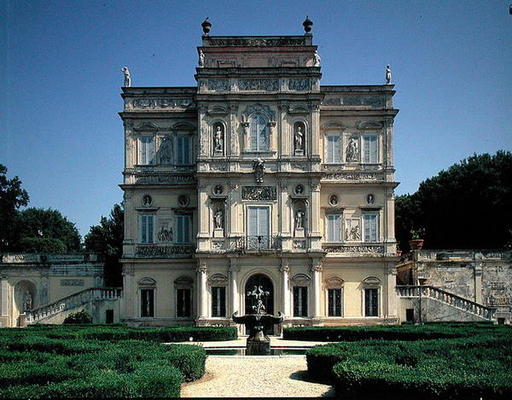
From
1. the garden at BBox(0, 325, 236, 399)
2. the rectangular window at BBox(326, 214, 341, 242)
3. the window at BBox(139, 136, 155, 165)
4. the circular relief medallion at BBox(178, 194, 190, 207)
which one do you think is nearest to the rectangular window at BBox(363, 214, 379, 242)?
the rectangular window at BBox(326, 214, 341, 242)

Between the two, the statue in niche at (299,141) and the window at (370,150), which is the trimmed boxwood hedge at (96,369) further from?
the window at (370,150)

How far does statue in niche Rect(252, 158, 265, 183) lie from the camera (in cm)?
3928

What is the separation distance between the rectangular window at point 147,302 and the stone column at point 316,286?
964cm

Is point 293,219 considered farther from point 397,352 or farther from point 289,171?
point 397,352

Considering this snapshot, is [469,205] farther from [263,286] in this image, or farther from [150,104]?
[150,104]

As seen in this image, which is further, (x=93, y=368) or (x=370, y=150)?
(x=370, y=150)

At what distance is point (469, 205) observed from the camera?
54875mm

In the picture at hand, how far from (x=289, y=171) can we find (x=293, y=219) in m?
2.80

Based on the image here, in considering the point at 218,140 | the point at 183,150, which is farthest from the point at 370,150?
the point at 183,150

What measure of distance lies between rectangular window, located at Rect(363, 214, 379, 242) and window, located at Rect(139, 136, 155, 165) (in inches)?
533

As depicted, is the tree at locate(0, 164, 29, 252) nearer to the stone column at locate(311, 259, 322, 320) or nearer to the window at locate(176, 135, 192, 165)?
the window at locate(176, 135, 192, 165)

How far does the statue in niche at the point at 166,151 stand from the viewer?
4166 centimetres

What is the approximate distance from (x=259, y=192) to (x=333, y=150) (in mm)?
5649

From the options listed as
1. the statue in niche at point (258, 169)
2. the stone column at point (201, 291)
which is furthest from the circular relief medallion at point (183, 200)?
the statue in niche at point (258, 169)
